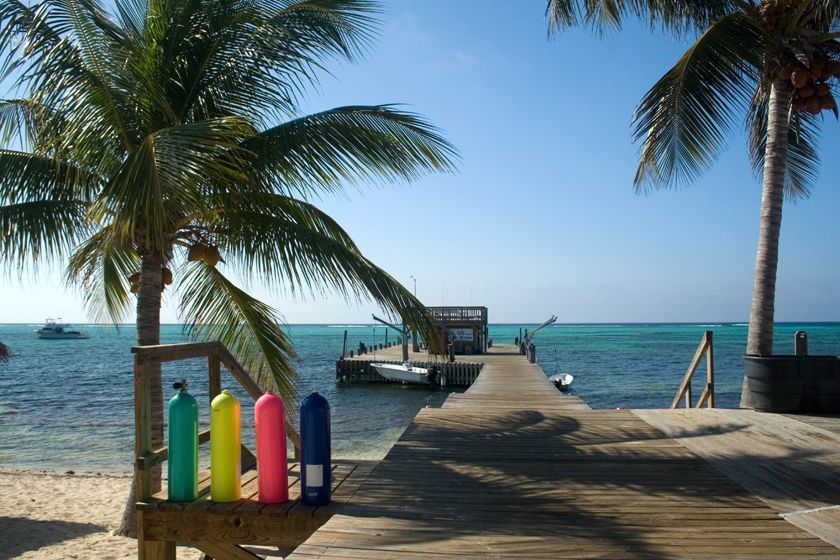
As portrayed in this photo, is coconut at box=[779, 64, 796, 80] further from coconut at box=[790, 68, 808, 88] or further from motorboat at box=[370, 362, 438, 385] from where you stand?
motorboat at box=[370, 362, 438, 385]

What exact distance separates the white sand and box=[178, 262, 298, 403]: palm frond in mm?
2541

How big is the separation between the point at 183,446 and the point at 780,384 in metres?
7.30

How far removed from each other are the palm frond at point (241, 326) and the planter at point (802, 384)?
19.7ft

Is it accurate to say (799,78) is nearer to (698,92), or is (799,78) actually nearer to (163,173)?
(698,92)

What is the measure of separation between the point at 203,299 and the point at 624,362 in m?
45.2

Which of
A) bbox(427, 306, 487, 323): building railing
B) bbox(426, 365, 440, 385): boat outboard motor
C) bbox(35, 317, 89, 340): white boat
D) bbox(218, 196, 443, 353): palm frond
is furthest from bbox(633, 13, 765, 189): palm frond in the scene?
bbox(35, 317, 89, 340): white boat

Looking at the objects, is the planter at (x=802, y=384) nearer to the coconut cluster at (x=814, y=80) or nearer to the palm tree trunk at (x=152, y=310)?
the coconut cluster at (x=814, y=80)

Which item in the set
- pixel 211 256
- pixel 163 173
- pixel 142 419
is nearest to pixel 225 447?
pixel 142 419

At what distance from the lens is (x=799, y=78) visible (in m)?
8.59

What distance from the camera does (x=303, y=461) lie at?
418 cm

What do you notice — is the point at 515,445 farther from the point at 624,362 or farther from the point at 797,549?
the point at 624,362

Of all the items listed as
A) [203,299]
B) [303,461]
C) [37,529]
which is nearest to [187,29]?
[203,299]

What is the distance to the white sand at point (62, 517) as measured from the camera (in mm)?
8055

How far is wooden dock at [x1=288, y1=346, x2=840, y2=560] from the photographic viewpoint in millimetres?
3510
